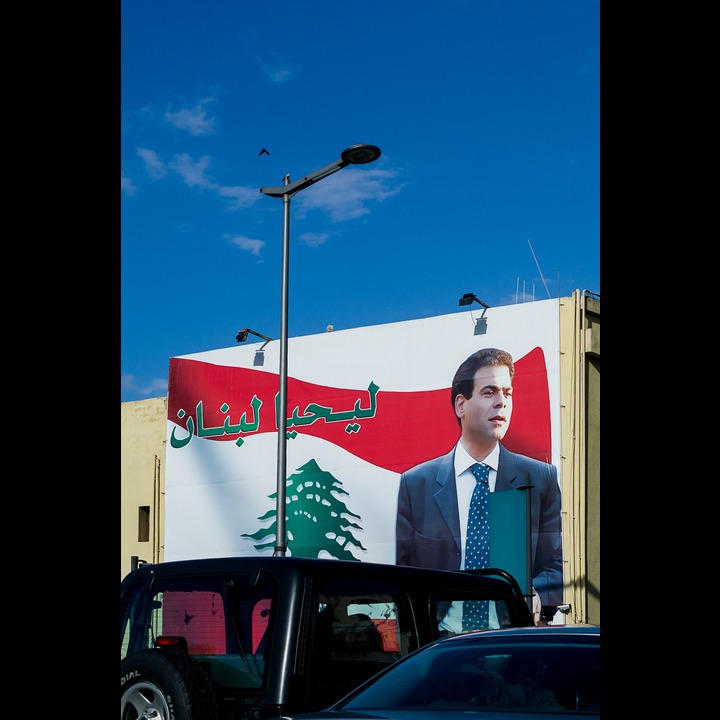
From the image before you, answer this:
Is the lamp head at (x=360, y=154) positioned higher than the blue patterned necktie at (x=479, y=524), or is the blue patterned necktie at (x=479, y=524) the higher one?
the lamp head at (x=360, y=154)

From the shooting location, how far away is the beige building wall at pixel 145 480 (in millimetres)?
36906

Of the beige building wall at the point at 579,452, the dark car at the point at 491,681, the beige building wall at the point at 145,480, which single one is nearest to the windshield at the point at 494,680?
the dark car at the point at 491,681

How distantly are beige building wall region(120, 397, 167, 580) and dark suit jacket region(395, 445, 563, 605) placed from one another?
9444mm

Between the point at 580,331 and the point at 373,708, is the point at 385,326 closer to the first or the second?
the point at 580,331

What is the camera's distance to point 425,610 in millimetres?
6031

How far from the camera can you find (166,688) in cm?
498

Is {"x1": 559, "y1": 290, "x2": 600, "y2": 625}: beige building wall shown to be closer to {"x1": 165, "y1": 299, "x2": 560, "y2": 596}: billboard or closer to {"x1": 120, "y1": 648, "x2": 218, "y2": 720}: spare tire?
{"x1": 165, "y1": 299, "x2": 560, "y2": 596}: billboard

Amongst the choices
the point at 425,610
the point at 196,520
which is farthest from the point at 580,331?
the point at 425,610

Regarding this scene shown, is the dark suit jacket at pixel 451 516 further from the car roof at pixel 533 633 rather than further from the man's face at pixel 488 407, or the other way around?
the car roof at pixel 533 633

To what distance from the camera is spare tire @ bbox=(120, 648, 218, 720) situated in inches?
195

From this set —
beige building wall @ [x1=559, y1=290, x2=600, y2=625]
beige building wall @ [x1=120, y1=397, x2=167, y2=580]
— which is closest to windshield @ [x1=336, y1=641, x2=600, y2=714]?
beige building wall @ [x1=559, y1=290, x2=600, y2=625]

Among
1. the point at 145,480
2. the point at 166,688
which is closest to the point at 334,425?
the point at 145,480

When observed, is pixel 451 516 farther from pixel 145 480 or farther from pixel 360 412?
pixel 145 480
